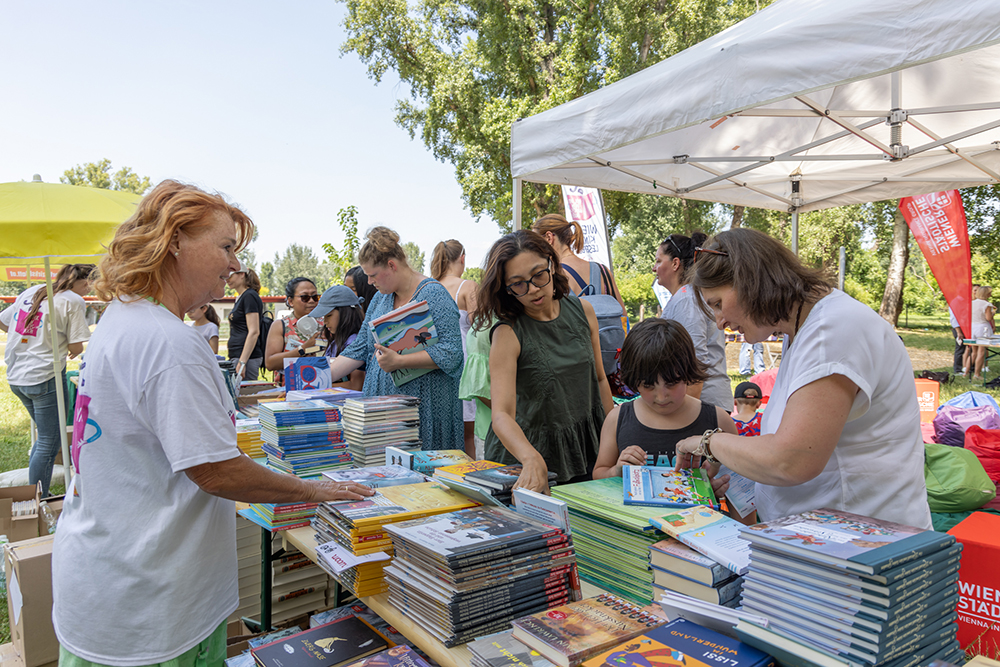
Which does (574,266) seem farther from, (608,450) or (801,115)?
(801,115)

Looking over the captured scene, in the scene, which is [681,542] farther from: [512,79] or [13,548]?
[512,79]

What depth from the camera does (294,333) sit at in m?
4.62

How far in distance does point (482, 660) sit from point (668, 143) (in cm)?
416

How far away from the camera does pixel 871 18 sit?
2.22 metres

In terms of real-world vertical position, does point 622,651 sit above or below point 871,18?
below

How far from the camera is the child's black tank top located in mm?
1927

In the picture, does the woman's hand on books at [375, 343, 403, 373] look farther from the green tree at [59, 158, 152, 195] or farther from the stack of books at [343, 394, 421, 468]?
the green tree at [59, 158, 152, 195]

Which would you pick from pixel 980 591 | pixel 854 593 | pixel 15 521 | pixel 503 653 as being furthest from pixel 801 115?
pixel 15 521

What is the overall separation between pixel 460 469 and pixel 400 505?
0.29 metres

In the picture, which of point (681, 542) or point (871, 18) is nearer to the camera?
point (681, 542)

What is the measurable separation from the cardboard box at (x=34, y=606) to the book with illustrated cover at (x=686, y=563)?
2384 mm

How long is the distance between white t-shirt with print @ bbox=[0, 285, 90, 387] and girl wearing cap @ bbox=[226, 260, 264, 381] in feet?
4.01

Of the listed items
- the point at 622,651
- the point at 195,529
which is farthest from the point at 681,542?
the point at 195,529

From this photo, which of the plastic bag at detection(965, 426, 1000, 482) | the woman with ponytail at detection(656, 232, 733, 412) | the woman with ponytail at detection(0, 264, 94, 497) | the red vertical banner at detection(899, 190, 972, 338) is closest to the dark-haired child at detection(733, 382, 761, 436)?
the woman with ponytail at detection(656, 232, 733, 412)
